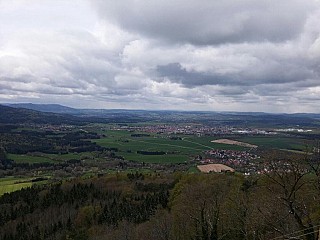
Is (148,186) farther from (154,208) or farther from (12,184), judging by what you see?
(12,184)

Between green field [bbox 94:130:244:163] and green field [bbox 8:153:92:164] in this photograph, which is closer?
green field [bbox 8:153:92:164]

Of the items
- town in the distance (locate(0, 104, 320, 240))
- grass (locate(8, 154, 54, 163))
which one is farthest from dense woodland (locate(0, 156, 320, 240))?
grass (locate(8, 154, 54, 163))

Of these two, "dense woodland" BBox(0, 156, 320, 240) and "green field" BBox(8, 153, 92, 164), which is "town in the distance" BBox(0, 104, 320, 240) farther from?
"green field" BBox(8, 153, 92, 164)

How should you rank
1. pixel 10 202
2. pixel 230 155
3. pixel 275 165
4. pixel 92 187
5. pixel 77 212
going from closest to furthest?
pixel 275 165, pixel 77 212, pixel 10 202, pixel 92 187, pixel 230 155

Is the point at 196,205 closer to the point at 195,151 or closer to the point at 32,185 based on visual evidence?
the point at 32,185

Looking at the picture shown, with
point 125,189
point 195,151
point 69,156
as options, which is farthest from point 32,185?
point 195,151

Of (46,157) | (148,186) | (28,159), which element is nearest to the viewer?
(148,186)

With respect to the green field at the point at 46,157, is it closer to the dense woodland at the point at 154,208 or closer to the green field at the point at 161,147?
the green field at the point at 161,147

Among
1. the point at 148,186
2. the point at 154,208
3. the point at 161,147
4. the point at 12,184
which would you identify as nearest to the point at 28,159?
the point at 12,184

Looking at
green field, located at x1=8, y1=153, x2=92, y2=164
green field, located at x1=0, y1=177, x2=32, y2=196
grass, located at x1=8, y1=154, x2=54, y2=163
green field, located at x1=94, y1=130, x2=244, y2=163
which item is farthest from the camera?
green field, located at x1=94, y1=130, x2=244, y2=163
